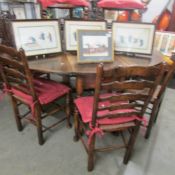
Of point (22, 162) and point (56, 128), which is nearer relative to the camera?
point (22, 162)

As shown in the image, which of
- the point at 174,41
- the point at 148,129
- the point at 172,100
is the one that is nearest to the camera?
the point at 148,129

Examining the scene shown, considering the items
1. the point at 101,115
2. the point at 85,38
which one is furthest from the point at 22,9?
the point at 101,115

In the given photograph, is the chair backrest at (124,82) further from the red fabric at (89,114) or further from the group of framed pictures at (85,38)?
the group of framed pictures at (85,38)

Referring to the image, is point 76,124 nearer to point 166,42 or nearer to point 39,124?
point 39,124

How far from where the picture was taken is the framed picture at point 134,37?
163cm


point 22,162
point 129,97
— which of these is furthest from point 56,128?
point 129,97

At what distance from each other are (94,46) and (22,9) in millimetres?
2030

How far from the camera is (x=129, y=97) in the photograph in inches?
43.3

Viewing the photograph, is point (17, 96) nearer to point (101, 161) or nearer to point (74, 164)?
point (74, 164)

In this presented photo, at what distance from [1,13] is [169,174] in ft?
9.73

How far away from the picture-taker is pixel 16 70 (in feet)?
4.34

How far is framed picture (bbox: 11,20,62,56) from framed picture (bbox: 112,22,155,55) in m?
0.59

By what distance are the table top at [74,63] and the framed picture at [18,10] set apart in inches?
66.8

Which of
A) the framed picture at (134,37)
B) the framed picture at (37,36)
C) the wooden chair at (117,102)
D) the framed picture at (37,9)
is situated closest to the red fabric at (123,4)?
the framed picture at (134,37)
